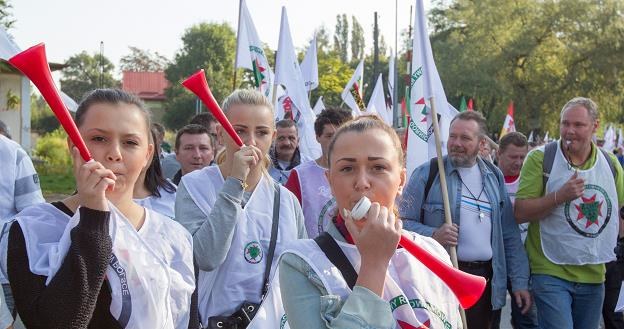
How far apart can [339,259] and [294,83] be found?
7.28 metres

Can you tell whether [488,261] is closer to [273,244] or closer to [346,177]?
[273,244]

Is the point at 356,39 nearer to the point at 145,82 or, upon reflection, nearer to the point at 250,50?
the point at 145,82

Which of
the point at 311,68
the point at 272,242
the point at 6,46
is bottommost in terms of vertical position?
the point at 272,242

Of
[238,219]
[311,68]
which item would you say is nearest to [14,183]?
[238,219]

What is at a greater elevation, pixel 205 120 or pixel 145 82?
pixel 145 82

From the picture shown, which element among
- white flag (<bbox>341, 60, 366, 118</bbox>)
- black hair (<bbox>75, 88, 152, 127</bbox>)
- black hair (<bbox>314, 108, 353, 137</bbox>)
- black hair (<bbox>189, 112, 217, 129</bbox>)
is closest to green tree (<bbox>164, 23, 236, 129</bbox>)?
white flag (<bbox>341, 60, 366, 118</bbox>)

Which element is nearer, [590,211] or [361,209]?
[361,209]

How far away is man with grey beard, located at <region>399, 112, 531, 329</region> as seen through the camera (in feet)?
16.7

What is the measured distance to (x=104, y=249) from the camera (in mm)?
2213

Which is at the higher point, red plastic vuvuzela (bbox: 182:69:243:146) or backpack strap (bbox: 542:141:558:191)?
red plastic vuvuzela (bbox: 182:69:243:146)

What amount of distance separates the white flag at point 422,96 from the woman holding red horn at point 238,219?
7.04ft

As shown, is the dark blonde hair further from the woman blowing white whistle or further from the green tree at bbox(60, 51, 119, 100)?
the green tree at bbox(60, 51, 119, 100)

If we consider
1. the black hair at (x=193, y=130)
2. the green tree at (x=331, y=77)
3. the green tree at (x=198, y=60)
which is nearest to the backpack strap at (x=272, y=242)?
the black hair at (x=193, y=130)

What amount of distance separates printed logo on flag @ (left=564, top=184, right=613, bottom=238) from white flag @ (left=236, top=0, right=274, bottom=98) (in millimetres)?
5518
